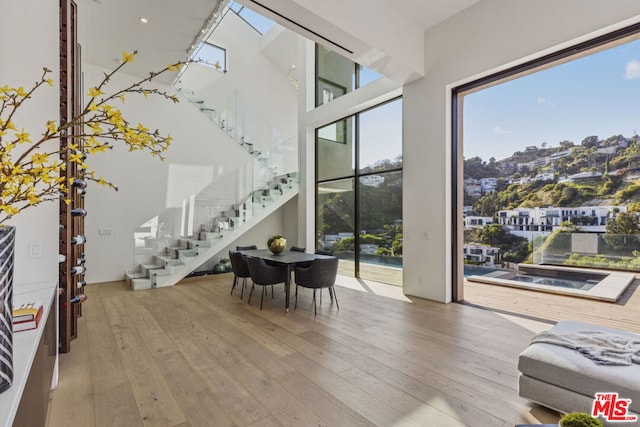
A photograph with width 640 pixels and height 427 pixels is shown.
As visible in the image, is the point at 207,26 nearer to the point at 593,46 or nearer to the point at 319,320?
the point at 319,320

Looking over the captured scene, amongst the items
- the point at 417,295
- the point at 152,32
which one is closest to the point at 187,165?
the point at 152,32

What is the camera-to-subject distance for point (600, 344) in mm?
2297

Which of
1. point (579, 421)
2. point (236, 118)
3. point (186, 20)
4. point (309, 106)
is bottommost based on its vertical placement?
point (579, 421)

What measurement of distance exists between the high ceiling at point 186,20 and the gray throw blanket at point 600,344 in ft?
13.1

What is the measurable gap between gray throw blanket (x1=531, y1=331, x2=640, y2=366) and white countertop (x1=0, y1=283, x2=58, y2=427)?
9.87 ft

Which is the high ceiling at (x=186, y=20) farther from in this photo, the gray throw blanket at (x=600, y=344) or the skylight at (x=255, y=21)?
the skylight at (x=255, y=21)

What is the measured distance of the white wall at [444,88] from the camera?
385cm

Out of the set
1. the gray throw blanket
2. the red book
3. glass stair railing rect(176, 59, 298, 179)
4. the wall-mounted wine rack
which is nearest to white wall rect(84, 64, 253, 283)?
glass stair railing rect(176, 59, 298, 179)

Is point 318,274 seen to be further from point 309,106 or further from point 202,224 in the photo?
point 309,106

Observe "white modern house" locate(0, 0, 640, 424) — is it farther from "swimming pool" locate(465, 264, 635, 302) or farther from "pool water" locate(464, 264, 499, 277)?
"swimming pool" locate(465, 264, 635, 302)

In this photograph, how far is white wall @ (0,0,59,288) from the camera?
2059mm

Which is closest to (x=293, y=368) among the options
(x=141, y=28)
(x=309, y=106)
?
(x=141, y=28)

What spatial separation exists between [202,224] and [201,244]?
691 millimetres

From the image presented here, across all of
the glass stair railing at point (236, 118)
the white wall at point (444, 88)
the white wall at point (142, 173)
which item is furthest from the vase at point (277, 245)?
the white wall at point (142, 173)
